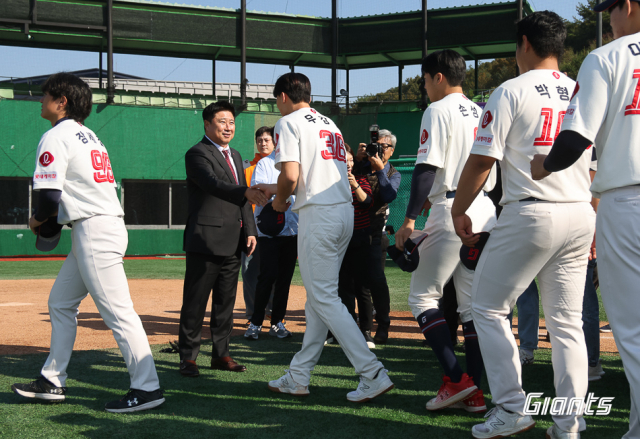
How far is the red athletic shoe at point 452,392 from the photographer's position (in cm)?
329

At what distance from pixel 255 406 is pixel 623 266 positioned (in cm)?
230

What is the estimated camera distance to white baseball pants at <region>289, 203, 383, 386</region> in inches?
139

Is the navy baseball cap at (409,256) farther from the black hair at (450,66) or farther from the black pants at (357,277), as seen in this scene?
the black pants at (357,277)

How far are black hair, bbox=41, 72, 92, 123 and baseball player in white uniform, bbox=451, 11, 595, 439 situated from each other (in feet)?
8.11

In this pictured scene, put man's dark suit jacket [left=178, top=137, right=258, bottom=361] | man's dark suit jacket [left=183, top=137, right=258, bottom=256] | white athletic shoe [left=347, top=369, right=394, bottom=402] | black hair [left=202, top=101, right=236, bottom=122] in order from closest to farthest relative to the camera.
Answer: white athletic shoe [left=347, top=369, right=394, bottom=402] → man's dark suit jacket [left=183, top=137, right=258, bottom=256] → man's dark suit jacket [left=178, top=137, right=258, bottom=361] → black hair [left=202, top=101, right=236, bottom=122]

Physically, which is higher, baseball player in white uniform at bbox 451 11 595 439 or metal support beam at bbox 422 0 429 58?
metal support beam at bbox 422 0 429 58

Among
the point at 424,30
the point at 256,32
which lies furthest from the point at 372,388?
the point at 256,32

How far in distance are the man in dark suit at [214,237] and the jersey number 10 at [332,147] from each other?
2.47ft

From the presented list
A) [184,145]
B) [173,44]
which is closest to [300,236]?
[184,145]

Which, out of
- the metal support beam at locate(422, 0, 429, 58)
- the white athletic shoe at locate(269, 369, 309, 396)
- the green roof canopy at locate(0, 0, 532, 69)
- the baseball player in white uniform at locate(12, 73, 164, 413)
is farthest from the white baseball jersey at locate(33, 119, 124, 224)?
the metal support beam at locate(422, 0, 429, 58)

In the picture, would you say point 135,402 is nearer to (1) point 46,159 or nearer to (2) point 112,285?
(2) point 112,285

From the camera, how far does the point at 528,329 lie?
15.2ft

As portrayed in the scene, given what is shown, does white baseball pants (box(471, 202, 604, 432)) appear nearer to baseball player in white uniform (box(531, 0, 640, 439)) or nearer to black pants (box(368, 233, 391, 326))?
baseball player in white uniform (box(531, 0, 640, 439))

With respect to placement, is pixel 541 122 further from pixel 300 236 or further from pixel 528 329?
pixel 528 329
